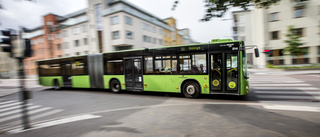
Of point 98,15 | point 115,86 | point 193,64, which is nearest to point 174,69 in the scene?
point 193,64

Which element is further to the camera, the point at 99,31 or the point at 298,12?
the point at 99,31

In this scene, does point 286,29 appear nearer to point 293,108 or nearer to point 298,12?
point 298,12

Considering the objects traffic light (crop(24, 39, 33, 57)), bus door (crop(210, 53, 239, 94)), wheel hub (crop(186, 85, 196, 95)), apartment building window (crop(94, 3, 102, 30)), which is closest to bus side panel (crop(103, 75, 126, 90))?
wheel hub (crop(186, 85, 196, 95))

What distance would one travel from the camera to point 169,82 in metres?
8.57

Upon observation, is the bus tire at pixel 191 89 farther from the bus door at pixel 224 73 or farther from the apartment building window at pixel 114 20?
the apartment building window at pixel 114 20

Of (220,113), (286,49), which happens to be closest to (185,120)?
(220,113)

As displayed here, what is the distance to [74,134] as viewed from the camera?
4137mm

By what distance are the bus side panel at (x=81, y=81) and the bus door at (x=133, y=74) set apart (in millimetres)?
3618

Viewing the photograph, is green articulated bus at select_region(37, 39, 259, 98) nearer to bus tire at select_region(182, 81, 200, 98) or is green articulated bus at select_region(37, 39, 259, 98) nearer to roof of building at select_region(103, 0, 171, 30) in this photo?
bus tire at select_region(182, 81, 200, 98)

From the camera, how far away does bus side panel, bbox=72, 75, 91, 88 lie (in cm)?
1192

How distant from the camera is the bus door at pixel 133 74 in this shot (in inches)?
376

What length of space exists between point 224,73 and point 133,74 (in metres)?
5.09

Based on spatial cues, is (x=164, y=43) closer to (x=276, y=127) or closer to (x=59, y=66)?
(x=59, y=66)

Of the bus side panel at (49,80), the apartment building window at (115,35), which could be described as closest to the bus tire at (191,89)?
the bus side panel at (49,80)
